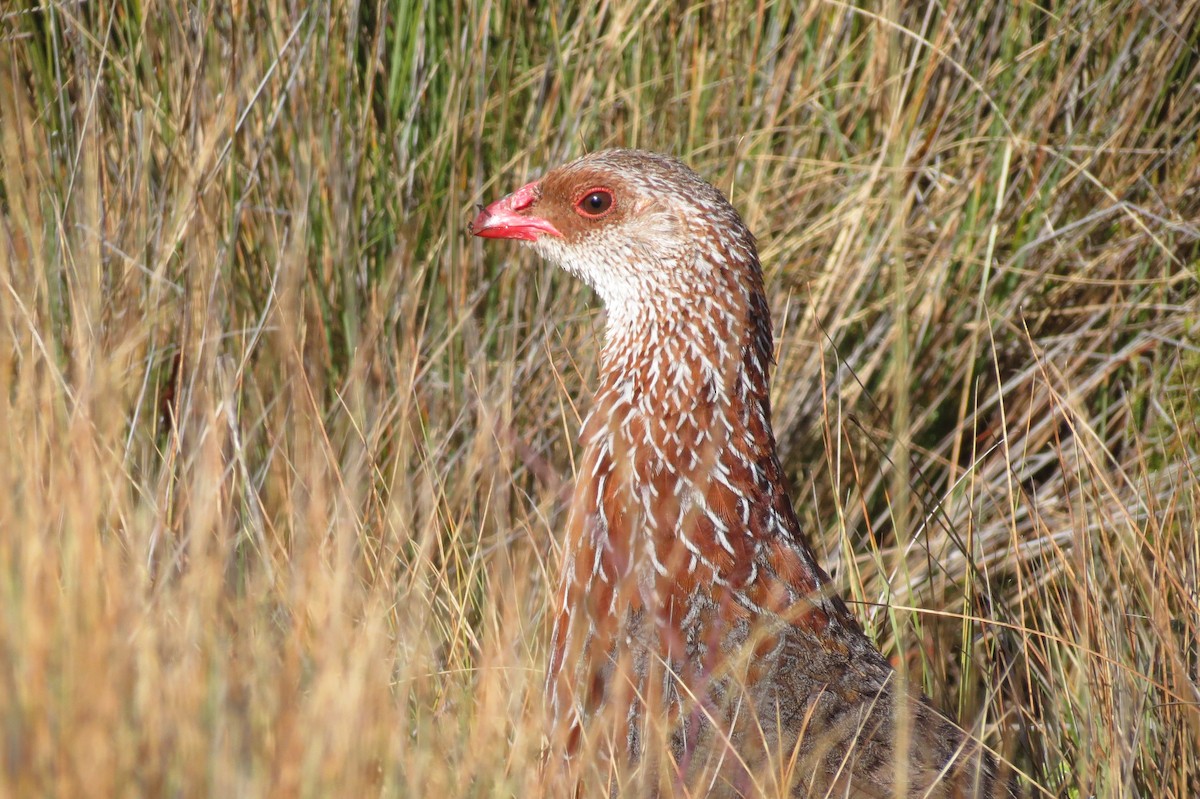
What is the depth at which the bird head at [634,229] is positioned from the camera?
3148 millimetres

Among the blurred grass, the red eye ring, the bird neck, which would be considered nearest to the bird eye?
the red eye ring

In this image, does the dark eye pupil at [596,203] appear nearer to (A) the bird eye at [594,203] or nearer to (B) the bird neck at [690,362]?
(A) the bird eye at [594,203]

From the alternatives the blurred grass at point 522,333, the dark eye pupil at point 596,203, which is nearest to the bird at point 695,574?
the dark eye pupil at point 596,203

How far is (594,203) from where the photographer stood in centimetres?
344

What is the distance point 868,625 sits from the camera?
355 centimetres

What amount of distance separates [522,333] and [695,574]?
189 centimetres

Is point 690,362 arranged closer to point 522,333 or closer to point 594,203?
point 594,203

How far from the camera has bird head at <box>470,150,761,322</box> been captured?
124 inches

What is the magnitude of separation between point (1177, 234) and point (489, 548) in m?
2.61

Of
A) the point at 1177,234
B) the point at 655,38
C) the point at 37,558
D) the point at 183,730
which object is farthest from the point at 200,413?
the point at 1177,234

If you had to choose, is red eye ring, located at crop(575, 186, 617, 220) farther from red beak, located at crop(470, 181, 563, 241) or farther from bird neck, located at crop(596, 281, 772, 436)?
bird neck, located at crop(596, 281, 772, 436)

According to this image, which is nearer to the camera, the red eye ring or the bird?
the bird

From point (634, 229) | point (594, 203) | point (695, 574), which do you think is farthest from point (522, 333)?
point (695, 574)

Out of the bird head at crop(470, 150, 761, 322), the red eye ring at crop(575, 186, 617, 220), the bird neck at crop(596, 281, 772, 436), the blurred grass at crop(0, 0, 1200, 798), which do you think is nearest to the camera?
the blurred grass at crop(0, 0, 1200, 798)
